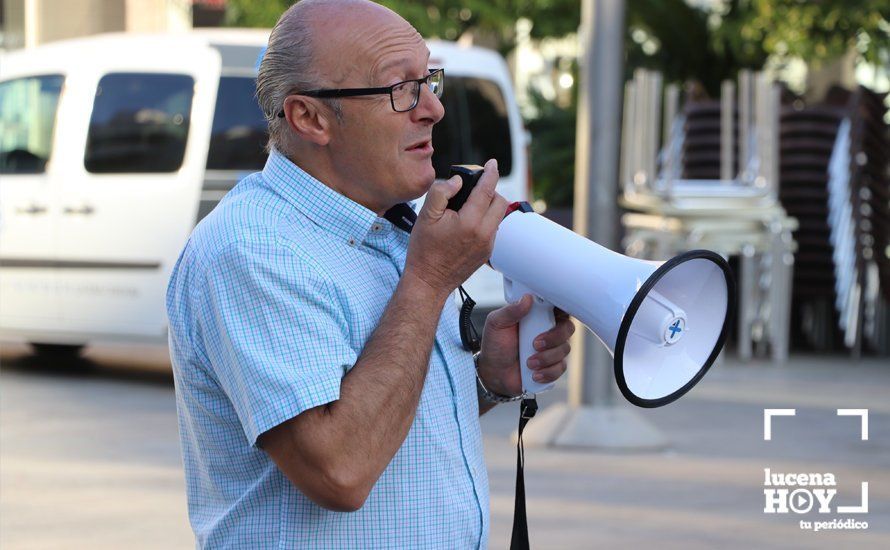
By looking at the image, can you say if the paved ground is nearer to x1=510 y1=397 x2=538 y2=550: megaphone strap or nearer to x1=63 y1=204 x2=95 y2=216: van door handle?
x1=63 y1=204 x2=95 y2=216: van door handle

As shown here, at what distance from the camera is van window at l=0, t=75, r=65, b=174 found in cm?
966

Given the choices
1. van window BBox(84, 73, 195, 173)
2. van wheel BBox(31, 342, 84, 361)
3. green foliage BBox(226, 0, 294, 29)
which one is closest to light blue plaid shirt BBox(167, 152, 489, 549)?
van window BBox(84, 73, 195, 173)

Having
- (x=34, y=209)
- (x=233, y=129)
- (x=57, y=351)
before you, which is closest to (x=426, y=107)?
(x=233, y=129)

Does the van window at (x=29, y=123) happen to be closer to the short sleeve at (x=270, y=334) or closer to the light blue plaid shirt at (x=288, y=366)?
the light blue plaid shirt at (x=288, y=366)

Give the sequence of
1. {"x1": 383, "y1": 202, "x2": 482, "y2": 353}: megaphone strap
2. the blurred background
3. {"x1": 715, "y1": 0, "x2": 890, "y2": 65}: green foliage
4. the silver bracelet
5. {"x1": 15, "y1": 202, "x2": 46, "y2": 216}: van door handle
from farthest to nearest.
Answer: {"x1": 715, "y1": 0, "x2": 890, "y2": 65}: green foliage
{"x1": 15, "y1": 202, "x2": 46, "y2": 216}: van door handle
the blurred background
the silver bracelet
{"x1": 383, "y1": 202, "x2": 482, "y2": 353}: megaphone strap

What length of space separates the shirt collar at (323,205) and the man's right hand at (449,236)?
0.11m

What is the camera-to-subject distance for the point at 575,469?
6719 mm

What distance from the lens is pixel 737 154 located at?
1263 centimetres

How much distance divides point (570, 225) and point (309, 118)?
11450 mm

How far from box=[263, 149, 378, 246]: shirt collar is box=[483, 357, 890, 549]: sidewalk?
3198 millimetres

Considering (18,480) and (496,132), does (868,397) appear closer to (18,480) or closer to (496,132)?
(496,132)

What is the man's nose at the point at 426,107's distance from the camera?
2.36 m

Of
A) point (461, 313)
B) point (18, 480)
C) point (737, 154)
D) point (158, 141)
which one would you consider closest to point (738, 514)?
point (18, 480)

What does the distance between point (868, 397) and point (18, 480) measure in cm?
516
